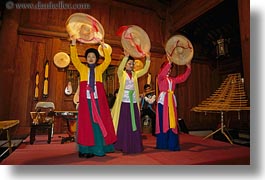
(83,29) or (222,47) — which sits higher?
(222,47)

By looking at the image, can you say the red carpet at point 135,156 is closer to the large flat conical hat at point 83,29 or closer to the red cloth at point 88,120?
the red cloth at point 88,120

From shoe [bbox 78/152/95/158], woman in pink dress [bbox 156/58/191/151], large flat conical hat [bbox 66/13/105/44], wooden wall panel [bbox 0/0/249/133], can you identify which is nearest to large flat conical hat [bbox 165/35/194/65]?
woman in pink dress [bbox 156/58/191/151]

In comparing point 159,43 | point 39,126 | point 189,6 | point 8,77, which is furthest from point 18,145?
point 189,6

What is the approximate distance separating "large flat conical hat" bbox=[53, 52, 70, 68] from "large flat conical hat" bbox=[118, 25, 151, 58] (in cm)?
75

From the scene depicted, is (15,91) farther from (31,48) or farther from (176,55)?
(176,55)

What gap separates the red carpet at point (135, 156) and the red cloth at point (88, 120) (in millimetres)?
123

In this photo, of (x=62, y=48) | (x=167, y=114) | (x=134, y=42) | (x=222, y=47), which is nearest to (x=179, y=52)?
(x=134, y=42)

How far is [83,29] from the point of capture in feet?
3.90

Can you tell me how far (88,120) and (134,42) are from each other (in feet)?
2.28

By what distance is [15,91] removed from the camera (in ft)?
5.23

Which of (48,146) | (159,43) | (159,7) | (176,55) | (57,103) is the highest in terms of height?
(159,7)

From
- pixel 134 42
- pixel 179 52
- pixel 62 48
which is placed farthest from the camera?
pixel 62 48

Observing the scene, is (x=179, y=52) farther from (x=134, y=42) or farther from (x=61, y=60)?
(x=61, y=60)

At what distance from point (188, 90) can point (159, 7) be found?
1.16m
